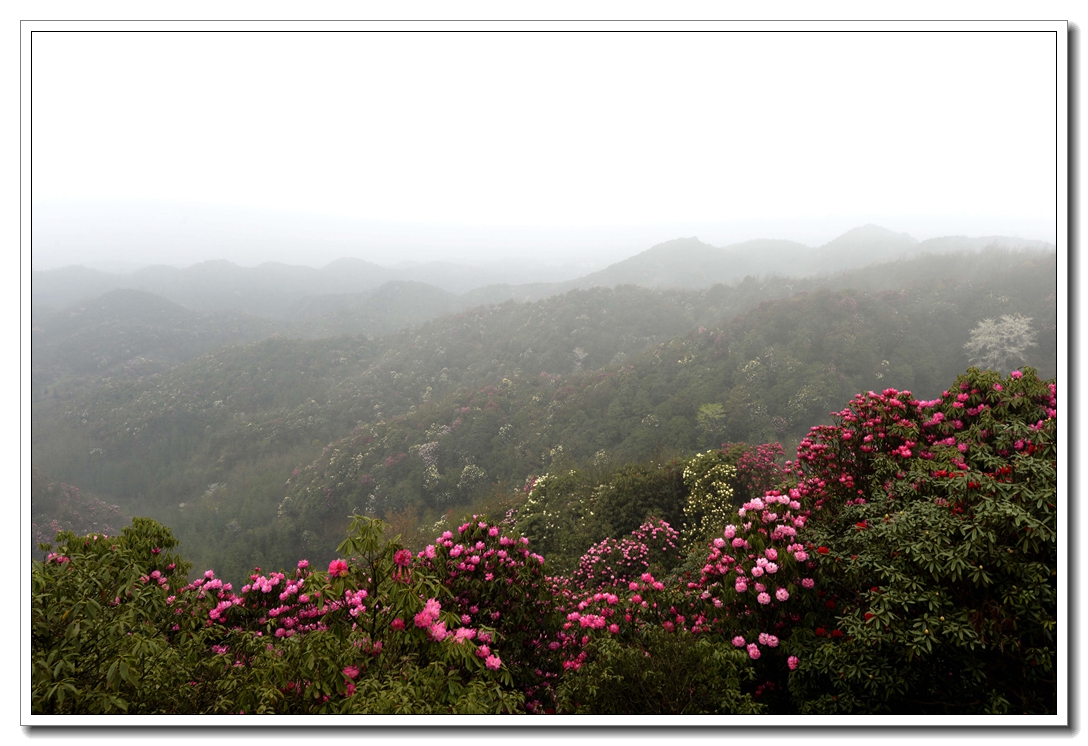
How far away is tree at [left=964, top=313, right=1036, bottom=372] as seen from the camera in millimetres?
22297

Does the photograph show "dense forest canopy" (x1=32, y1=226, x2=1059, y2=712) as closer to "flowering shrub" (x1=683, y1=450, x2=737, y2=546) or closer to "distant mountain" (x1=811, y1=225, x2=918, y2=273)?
"flowering shrub" (x1=683, y1=450, x2=737, y2=546)

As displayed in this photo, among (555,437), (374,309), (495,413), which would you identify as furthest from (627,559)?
(374,309)

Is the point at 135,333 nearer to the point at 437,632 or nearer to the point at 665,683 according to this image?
the point at 437,632

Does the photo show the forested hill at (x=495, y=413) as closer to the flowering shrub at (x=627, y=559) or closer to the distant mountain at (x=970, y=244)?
the distant mountain at (x=970, y=244)

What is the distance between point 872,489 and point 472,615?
446 centimetres

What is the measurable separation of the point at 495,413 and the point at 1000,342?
29082mm

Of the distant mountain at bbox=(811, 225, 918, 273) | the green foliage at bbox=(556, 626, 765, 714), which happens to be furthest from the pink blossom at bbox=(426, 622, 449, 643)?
the distant mountain at bbox=(811, 225, 918, 273)

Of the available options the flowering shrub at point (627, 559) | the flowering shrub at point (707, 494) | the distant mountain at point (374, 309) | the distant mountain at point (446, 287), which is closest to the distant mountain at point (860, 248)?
the distant mountain at point (446, 287)

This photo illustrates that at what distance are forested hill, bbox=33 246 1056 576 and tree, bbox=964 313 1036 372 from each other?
1.85ft

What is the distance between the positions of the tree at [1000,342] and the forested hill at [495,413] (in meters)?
0.56

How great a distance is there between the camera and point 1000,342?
75.6ft

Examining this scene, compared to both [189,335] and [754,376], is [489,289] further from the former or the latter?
[754,376]
